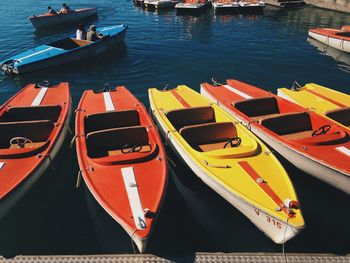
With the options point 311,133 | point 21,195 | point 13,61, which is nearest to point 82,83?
point 13,61

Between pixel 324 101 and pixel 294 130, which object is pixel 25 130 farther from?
pixel 324 101

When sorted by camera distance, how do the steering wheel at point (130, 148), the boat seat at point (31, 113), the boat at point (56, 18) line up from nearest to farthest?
the steering wheel at point (130, 148)
the boat seat at point (31, 113)
the boat at point (56, 18)

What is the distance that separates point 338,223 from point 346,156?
2095 millimetres

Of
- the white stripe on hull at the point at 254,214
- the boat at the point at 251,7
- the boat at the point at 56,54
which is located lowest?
the white stripe on hull at the point at 254,214

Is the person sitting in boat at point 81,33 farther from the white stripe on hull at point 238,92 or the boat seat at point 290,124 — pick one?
the boat seat at point 290,124

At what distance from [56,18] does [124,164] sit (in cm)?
2720

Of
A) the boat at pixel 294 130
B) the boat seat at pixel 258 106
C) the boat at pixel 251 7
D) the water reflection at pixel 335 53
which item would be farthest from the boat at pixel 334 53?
the boat at pixel 251 7

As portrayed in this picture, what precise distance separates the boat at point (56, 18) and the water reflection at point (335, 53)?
23.1 m

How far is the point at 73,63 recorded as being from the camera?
73.1 ft

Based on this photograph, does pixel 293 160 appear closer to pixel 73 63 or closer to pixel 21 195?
pixel 21 195

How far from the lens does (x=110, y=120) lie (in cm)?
1254

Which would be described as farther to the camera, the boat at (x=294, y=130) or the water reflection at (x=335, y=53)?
the water reflection at (x=335, y=53)

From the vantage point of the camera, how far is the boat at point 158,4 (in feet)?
131

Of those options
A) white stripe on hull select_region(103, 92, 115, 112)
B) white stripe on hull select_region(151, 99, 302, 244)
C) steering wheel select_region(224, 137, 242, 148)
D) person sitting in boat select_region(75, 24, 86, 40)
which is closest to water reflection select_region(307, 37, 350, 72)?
steering wheel select_region(224, 137, 242, 148)
